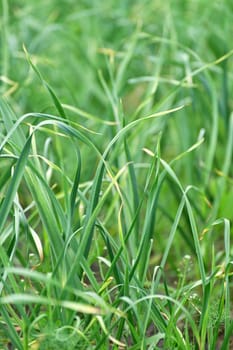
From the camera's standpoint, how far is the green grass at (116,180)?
1.73 m

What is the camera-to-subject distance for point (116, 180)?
2096 mm

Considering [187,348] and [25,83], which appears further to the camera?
[25,83]

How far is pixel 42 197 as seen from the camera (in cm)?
178

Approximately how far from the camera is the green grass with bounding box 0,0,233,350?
1.73m

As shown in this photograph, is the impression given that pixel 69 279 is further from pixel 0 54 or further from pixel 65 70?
pixel 65 70

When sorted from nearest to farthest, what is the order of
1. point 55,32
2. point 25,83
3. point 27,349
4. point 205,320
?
1. point 27,349
2. point 205,320
3. point 25,83
4. point 55,32

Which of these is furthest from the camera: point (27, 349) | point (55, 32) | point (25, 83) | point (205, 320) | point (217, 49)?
point (55, 32)

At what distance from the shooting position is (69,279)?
166cm

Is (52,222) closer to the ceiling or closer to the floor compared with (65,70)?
closer to the ceiling

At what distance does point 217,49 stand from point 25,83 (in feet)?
2.45

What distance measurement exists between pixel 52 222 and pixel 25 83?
1.07m

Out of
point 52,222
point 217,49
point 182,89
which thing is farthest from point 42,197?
point 217,49

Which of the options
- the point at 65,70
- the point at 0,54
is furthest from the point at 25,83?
the point at 65,70

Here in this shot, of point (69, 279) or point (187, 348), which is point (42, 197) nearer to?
point (69, 279)
